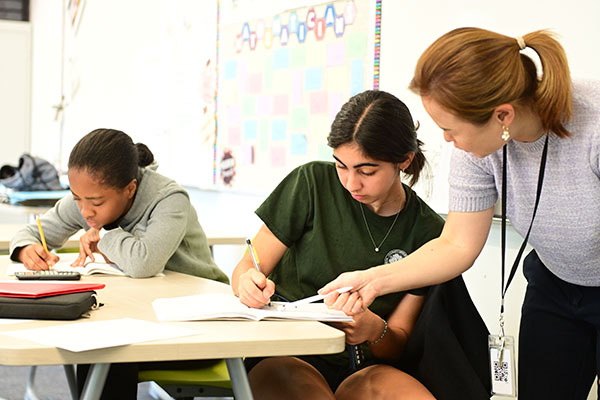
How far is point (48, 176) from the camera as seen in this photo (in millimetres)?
4406

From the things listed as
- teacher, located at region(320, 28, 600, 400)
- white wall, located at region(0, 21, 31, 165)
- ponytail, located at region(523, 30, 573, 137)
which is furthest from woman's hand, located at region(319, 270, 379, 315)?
white wall, located at region(0, 21, 31, 165)

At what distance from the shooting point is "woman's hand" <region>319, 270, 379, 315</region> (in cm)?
141

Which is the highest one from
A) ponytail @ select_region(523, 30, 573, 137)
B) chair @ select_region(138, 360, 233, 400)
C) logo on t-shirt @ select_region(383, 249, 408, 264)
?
ponytail @ select_region(523, 30, 573, 137)

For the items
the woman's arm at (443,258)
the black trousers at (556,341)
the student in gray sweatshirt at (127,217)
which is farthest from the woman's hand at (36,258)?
the black trousers at (556,341)

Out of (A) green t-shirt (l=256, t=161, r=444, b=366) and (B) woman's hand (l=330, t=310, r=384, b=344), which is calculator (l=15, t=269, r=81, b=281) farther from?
(B) woman's hand (l=330, t=310, r=384, b=344)

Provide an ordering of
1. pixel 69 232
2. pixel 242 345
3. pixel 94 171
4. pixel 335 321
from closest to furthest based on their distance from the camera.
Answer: pixel 242 345, pixel 335 321, pixel 94 171, pixel 69 232

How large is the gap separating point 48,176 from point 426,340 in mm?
3436

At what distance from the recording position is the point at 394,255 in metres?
1.68

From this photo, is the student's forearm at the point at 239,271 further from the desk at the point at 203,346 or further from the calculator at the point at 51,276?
the calculator at the point at 51,276

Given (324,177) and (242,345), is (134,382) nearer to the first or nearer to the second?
(242,345)

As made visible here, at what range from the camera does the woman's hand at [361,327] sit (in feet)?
4.76

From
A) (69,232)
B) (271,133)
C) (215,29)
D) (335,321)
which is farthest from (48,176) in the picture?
(335,321)

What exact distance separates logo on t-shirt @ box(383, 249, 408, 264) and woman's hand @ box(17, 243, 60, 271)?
36.7 inches

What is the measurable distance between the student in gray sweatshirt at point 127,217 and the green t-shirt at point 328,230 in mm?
369
